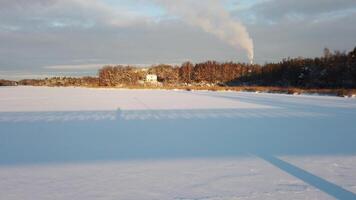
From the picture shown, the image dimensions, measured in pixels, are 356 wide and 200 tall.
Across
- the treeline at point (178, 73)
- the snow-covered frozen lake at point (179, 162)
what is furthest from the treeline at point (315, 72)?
the snow-covered frozen lake at point (179, 162)

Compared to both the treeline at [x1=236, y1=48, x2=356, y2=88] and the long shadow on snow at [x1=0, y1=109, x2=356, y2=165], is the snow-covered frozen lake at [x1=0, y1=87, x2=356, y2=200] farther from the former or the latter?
the treeline at [x1=236, y1=48, x2=356, y2=88]

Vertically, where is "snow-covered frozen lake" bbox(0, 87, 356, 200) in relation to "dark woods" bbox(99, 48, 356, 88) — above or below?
below

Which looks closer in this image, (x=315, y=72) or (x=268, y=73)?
(x=315, y=72)

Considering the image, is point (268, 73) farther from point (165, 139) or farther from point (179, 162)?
point (179, 162)

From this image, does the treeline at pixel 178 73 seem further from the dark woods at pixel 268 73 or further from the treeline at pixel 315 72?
the treeline at pixel 315 72

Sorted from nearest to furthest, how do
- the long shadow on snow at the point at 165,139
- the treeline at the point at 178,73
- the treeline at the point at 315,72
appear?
the long shadow on snow at the point at 165,139 < the treeline at the point at 315,72 < the treeline at the point at 178,73

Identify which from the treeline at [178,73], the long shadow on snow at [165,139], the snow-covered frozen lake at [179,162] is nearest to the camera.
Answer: the snow-covered frozen lake at [179,162]

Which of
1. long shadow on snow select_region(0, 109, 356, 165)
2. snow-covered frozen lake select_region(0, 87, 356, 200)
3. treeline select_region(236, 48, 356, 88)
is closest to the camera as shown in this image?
snow-covered frozen lake select_region(0, 87, 356, 200)

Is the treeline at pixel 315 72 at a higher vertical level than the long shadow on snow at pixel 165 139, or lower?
higher

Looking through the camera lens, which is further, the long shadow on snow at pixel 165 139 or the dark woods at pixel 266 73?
the dark woods at pixel 266 73

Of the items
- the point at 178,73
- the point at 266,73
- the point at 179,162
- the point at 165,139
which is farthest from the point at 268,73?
the point at 179,162

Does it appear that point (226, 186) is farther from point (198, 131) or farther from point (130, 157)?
point (198, 131)

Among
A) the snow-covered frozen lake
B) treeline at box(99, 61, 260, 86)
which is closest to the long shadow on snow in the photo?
the snow-covered frozen lake

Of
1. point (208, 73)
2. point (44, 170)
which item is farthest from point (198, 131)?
point (208, 73)
